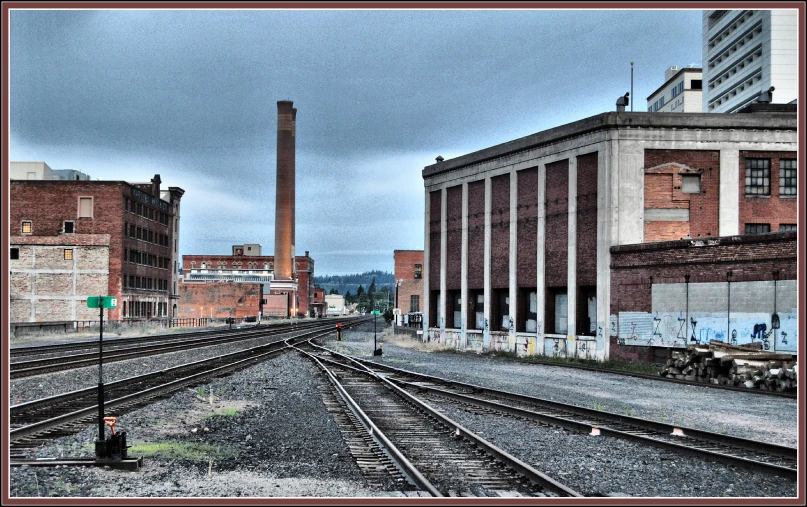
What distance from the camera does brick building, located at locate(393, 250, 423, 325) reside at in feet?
334

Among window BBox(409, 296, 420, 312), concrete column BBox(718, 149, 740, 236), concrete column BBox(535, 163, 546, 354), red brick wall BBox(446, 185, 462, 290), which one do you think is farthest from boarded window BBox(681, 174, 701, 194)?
window BBox(409, 296, 420, 312)

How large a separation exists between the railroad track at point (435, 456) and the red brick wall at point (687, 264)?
535 inches

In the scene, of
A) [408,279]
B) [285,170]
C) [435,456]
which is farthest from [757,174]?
[285,170]

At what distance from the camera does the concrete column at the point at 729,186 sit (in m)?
30.5

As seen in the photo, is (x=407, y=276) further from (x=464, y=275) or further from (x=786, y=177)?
(x=786, y=177)

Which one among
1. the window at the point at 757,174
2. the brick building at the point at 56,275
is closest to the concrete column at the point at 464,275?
the window at the point at 757,174

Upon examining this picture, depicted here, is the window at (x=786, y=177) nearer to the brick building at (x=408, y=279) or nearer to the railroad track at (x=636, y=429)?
the railroad track at (x=636, y=429)

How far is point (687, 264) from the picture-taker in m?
26.1

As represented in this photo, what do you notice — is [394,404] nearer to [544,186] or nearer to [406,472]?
[406,472]

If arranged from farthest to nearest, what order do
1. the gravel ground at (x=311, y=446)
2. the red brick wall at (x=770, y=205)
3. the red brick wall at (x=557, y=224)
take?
1. the red brick wall at (x=557, y=224)
2. the red brick wall at (x=770, y=205)
3. the gravel ground at (x=311, y=446)

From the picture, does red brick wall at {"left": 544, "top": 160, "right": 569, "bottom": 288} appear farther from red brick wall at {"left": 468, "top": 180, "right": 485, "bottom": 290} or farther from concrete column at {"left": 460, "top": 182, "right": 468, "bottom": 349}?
concrete column at {"left": 460, "top": 182, "right": 468, "bottom": 349}

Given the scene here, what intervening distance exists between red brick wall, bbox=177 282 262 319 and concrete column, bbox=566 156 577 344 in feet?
275

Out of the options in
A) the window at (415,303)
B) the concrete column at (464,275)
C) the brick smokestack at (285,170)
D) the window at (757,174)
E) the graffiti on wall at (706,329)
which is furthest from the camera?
the brick smokestack at (285,170)

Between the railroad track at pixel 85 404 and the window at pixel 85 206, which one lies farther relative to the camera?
the window at pixel 85 206
